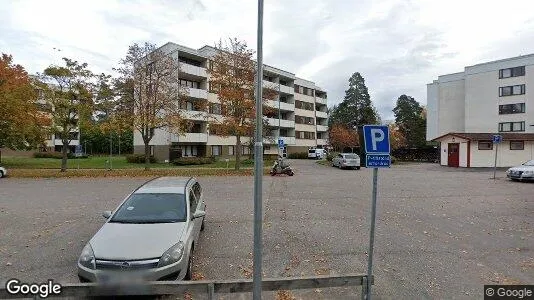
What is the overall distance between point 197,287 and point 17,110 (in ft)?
80.0

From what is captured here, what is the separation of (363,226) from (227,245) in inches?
154

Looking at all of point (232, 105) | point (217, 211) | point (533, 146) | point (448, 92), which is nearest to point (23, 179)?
point (232, 105)

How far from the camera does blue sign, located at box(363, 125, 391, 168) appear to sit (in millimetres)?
4418

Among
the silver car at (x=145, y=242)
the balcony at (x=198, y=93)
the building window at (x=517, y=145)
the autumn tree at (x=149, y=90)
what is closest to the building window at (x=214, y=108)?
the autumn tree at (x=149, y=90)

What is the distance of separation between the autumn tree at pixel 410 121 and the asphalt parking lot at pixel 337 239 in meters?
45.1

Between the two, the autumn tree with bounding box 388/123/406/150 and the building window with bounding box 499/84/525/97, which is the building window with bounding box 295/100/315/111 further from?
the building window with bounding box 499/84/525/97

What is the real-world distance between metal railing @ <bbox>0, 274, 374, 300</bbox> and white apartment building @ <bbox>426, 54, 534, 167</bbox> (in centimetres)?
3296

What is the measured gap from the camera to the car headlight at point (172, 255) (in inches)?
179

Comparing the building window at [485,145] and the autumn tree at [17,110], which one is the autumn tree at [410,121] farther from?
the autumn tree at [17,110]

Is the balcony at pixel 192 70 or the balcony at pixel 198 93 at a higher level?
the balcony at pixel 192 70

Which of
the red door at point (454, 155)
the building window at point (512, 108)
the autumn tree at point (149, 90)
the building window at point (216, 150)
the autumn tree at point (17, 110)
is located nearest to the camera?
the autumn tree at point (17, 110)

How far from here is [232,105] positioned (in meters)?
26.5

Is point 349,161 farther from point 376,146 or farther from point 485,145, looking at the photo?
point 376,146

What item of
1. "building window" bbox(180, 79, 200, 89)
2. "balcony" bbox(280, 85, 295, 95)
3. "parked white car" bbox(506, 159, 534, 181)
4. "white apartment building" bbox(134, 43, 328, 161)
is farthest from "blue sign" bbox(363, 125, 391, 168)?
"balcony" bbox(280, 85, 295, 95)
